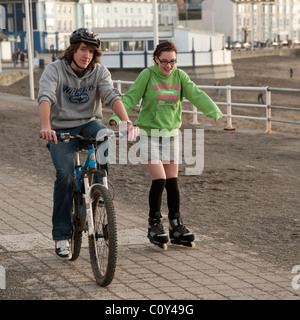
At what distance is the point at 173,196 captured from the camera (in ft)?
20.9

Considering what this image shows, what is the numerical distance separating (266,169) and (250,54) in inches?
→ 3398

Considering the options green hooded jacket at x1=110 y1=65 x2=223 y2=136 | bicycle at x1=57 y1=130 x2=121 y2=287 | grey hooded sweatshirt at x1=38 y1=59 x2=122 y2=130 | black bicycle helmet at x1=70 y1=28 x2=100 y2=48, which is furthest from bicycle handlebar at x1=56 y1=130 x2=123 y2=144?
green hooded jacket at x1=110 y1=65 x2=223 y2=136

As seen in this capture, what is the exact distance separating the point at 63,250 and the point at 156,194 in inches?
37.7

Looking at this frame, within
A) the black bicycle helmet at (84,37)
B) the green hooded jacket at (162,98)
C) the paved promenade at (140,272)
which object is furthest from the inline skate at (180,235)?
the black bicycle helmet at (84,37)

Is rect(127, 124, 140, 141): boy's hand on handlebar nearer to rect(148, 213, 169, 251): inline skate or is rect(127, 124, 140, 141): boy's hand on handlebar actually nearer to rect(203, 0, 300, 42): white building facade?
rect(148, 213, 169, 251): inline skate

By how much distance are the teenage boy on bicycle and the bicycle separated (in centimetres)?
10

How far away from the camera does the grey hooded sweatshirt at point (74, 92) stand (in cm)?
548

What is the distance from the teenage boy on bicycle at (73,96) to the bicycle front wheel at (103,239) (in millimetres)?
374

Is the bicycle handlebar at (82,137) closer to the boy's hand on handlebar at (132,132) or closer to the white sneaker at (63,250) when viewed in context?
the boy's hand on handlebar at (132,132)

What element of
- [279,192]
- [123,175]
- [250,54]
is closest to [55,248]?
[279,192]

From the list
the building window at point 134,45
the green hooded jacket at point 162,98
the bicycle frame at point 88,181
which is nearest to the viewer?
the bicycle frame at point 88,181

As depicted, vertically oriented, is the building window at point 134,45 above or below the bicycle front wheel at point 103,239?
above

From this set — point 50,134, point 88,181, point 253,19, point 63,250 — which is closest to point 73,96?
point 50,134

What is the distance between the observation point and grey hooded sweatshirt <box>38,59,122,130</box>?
548cm
